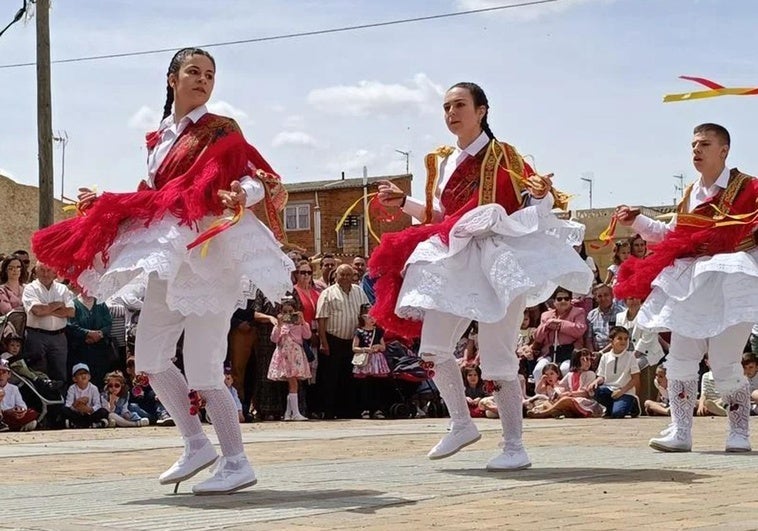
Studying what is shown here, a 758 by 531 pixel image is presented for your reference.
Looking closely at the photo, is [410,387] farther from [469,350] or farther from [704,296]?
[704,296]

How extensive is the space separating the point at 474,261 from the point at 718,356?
7.26ft

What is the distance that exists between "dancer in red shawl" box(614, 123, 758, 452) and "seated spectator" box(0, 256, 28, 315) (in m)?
7.56

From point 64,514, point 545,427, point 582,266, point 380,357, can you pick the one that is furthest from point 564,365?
point 64,514

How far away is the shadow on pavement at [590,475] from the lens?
6480mm

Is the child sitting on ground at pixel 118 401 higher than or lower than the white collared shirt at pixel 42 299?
lower

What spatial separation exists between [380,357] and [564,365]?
2148 mm

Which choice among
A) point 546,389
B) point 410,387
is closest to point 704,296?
point 546,389

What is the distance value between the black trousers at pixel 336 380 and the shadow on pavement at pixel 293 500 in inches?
381

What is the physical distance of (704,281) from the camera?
8.34m

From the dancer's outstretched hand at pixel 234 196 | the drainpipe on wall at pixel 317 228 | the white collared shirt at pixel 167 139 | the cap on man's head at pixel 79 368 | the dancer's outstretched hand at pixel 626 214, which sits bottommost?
the cap on man's head at pixel 79 368

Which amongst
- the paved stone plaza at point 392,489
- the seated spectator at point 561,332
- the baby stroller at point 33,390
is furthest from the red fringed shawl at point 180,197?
the seated spectator at point 561,332

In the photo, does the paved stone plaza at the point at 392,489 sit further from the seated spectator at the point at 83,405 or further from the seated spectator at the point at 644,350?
the seated spectator at the point at 644,350

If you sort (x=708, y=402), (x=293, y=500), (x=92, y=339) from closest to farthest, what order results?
(x=293, y=500) < (x=92, y=339) < (x=708, y=402)

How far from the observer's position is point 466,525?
4.81m
